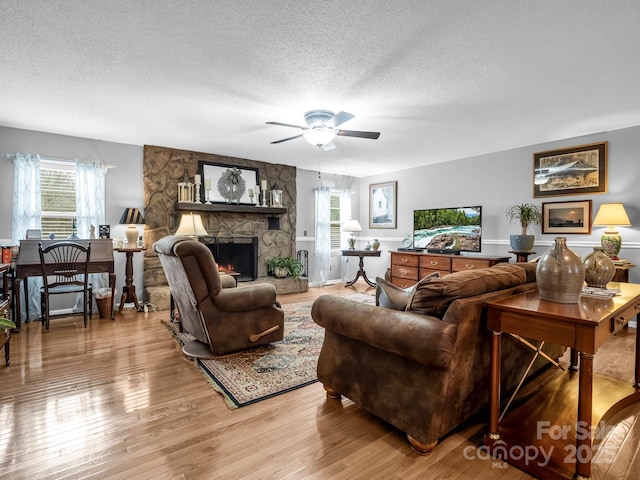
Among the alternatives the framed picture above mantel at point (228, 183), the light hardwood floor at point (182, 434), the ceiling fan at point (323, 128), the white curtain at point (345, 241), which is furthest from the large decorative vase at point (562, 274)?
the white curtain at point (345, 241)

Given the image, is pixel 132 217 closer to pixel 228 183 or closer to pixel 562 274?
pixel 228 183

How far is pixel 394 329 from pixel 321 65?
2013mm

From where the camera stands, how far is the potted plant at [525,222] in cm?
461

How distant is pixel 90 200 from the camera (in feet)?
15.2

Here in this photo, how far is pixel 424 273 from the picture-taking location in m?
5.62

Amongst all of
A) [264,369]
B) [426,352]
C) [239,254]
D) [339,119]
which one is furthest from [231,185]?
[426,352]

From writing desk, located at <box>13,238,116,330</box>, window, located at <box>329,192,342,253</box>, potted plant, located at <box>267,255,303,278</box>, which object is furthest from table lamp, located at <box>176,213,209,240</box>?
window, located at <box>329,192,342,253</box>

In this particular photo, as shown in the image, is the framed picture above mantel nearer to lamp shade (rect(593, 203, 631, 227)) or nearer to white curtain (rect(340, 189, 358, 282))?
white curtain (rect(340, 189, 358, 282))

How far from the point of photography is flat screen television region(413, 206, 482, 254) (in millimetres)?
5516

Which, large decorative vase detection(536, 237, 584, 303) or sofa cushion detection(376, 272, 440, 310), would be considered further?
sofa cushion detection(376, 272, 440, 310)

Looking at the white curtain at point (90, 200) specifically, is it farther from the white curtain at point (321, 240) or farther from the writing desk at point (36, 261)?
the white curtain at point (321, 240)

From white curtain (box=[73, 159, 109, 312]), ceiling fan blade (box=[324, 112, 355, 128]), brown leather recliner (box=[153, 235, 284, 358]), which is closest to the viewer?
brown leather recliner (box=[153, 235, 284, 358])

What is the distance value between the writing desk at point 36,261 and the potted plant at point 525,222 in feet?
17.8

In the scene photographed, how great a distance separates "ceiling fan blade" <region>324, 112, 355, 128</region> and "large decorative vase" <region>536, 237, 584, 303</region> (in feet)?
6.81
